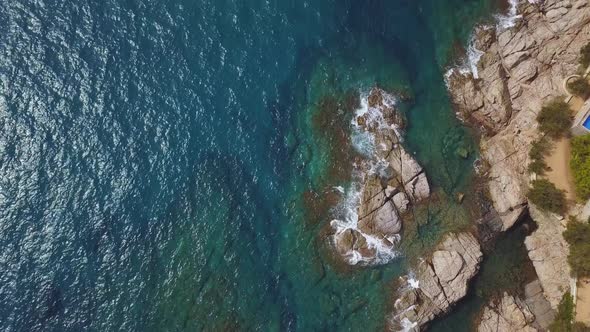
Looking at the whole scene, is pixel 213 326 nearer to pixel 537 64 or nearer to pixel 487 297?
pixel 487 297

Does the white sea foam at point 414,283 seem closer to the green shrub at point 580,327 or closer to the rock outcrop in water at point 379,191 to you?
the rock outcrop in water at point 379,191

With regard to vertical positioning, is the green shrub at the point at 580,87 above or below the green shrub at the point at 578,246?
above

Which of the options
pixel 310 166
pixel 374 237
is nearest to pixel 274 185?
pixel 310 166

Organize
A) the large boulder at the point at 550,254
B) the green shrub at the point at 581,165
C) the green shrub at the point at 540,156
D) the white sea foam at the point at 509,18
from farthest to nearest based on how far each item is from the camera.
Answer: the white sea foam at the point at 509,18, the green shrub at the point at 540,156, the large boulder at the point at 550,254, the green shrub at the point at 581,165

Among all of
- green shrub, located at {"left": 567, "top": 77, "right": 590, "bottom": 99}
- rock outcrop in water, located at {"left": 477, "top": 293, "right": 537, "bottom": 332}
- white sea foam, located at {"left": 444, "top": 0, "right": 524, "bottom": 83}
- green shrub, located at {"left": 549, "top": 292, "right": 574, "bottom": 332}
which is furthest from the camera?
white sea foam, located at {"left": 444, "top": 0, "right": 524, "bottom": 83}

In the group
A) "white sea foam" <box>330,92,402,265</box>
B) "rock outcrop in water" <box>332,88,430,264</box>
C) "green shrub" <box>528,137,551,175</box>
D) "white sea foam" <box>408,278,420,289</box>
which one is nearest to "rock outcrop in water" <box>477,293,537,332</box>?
"white sea foam" <box>408,278,420,289</box>

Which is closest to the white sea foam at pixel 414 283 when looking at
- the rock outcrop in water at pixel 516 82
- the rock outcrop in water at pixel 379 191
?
the rock outcrop in water at pixel 379 191

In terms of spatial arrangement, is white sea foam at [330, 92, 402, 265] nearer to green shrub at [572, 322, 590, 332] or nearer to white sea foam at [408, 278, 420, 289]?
white sea foam at [408, 278, 420, 289]
